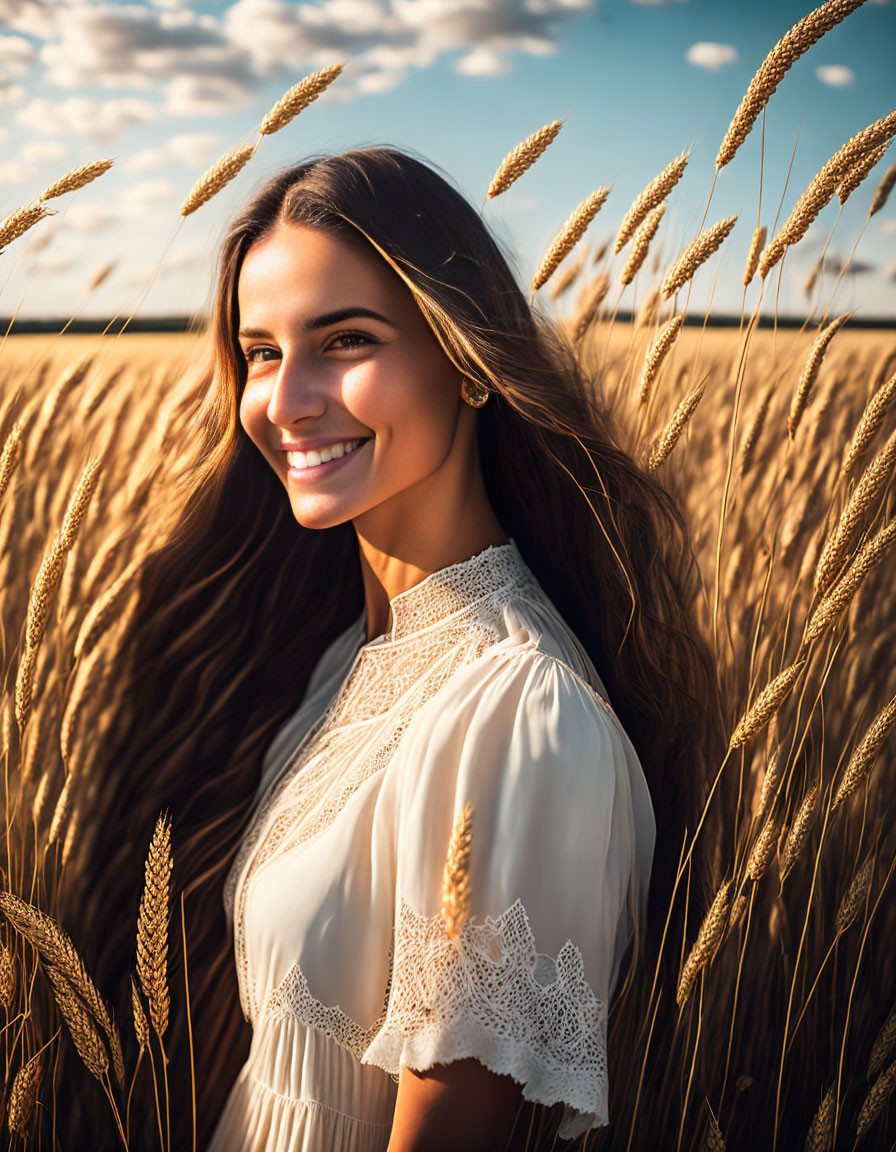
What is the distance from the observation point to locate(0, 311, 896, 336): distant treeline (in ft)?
4.40

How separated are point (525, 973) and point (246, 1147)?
0.52 meters

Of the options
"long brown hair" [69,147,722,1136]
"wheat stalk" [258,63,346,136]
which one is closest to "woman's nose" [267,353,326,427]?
"long brown hair" [69,147,722,1136]

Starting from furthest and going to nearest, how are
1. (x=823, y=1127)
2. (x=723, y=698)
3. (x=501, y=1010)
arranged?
(x=723, y=698) < (x=823, y=1127) < (x=501, y=1010)

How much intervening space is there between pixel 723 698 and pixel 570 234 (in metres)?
0.75

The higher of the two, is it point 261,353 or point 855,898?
point 261,353

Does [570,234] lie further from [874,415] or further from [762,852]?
[762,852]

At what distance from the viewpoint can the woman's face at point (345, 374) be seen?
3.76 feet

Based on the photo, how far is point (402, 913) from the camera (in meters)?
1.01

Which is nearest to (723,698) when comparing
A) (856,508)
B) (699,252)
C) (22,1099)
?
(856,508)

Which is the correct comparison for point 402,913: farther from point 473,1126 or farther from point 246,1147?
point 246,1147

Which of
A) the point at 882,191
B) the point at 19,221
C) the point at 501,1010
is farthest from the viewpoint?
the point at 882,191

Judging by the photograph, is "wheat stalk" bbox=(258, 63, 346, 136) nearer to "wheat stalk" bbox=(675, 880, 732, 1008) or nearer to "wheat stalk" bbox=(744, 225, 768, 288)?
"wheat stalk" bbox=(744, 225, 768, 288)

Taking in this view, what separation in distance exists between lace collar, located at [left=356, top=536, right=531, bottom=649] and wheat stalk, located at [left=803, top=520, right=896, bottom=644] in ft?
1.30

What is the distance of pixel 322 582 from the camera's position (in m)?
1.60
